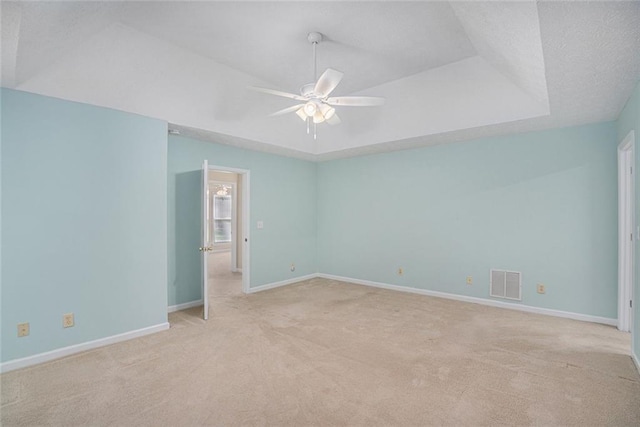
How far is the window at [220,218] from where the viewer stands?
36.3ft

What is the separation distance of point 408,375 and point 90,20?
12.0 feet

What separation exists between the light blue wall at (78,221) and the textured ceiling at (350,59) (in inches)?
11.2

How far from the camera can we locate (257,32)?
2.98m

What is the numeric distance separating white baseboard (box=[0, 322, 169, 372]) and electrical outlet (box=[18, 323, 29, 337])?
0.68 feet

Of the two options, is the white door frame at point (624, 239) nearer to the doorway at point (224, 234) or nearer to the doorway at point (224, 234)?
the doorway at point (224, 234)

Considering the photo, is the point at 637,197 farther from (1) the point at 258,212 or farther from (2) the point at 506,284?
(1) the point at 258,212

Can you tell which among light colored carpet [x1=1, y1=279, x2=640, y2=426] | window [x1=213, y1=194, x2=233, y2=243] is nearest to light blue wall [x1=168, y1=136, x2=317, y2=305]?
light colored carpet [x1=1, y1=279, x2=640, y2=426]

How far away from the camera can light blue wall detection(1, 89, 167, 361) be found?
266 cm

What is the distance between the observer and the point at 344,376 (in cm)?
249

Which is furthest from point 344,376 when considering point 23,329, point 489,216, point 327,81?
point 489,216

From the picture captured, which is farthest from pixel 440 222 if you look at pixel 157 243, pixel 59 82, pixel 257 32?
pixel 59 82

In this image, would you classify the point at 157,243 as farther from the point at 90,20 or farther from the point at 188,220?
the point at 90,20

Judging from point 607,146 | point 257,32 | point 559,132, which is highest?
point 257,32

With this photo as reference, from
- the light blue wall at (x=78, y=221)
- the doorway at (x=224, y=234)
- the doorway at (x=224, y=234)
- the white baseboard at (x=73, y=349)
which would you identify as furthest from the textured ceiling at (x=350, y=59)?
the white baseboard at (x=73, y=349)
